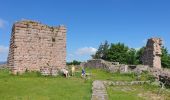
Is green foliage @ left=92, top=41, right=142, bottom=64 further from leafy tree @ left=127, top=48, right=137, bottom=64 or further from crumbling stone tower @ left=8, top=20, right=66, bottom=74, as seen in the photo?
crumbling stone tower @ left=8, top=20, right=66, bottom=74

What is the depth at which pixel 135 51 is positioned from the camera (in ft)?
319

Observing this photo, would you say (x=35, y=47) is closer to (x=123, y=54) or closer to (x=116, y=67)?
(x=116, y=67)

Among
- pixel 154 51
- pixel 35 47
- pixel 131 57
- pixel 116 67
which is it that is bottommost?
pixel 116 67

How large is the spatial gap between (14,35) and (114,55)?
64.1m

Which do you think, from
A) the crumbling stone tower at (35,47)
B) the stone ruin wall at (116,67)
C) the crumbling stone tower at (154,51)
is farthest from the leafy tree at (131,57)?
the crumbling stone tower at (35,47)

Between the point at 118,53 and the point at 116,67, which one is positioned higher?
the point at 118,53

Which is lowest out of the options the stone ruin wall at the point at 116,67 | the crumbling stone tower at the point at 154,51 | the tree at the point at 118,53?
the stone ruin wall at the point at 116,67

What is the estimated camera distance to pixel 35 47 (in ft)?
106

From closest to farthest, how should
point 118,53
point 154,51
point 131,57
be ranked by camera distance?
point 154,51 → point 118,53 → point 131,57

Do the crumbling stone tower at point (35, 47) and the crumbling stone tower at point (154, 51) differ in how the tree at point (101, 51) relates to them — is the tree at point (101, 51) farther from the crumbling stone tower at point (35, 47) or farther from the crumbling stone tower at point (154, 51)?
the crumbling stone tower at point (35, 47)

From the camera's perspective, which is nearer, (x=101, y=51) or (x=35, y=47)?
(x=35, y=47)

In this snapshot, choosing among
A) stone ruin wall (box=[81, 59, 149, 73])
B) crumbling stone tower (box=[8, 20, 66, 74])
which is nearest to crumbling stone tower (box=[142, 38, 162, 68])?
stone ruin wall (box=[81, 59, 149, 73])

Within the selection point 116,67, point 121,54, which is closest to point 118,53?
point 121,54

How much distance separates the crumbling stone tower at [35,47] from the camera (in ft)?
102
